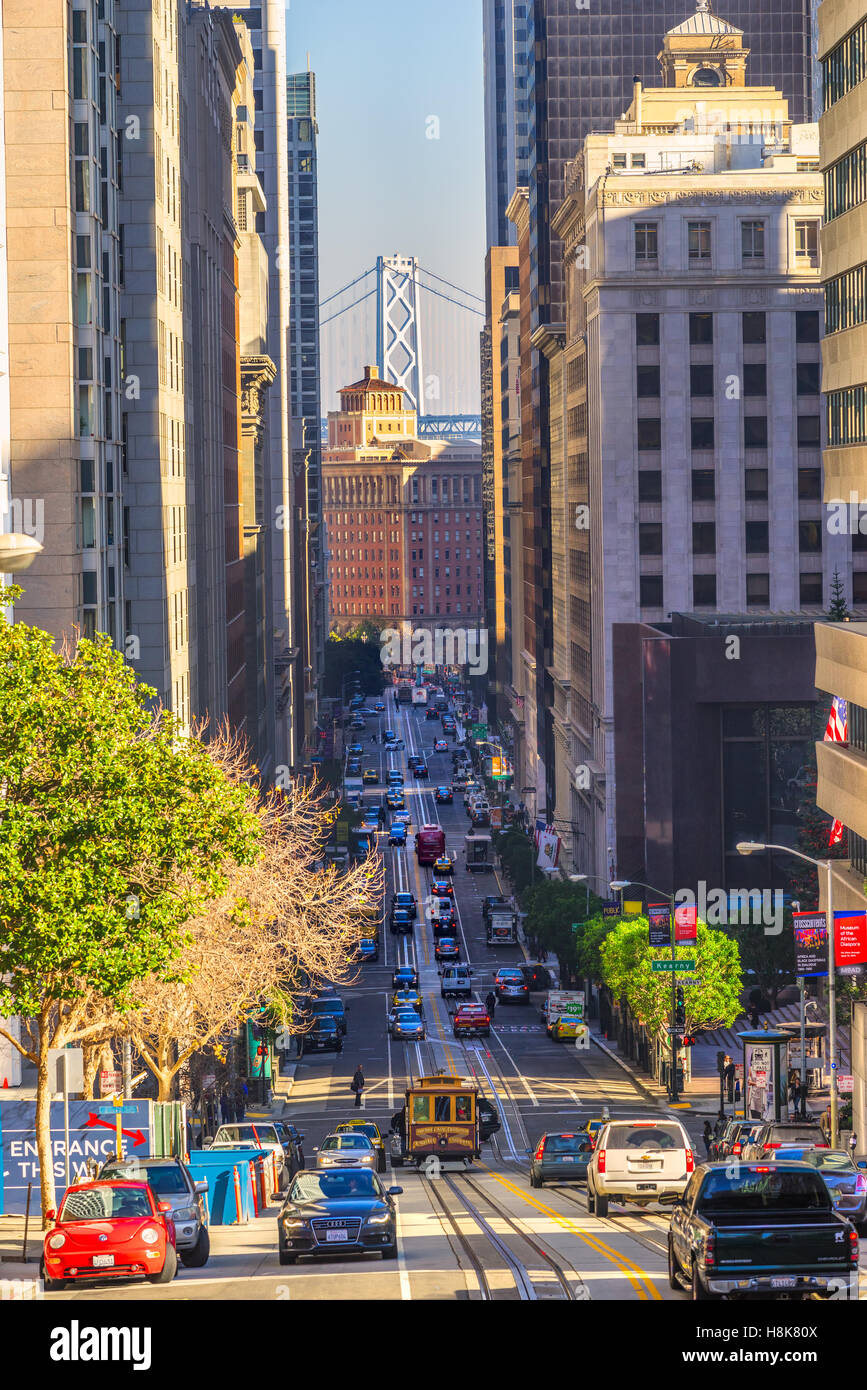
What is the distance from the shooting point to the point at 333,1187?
26.7 meters

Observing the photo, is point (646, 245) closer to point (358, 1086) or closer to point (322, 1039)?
point (322, 1039)

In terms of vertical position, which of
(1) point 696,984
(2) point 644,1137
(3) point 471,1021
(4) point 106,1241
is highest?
(4) point 106,1241

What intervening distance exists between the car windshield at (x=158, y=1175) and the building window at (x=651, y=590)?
79226 millimetres

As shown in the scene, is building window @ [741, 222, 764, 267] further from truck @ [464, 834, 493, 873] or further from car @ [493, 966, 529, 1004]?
truck @ [464, 834, 493, 873]

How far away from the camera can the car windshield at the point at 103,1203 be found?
24078 millimetres

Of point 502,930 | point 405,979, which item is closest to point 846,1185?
point 405,979

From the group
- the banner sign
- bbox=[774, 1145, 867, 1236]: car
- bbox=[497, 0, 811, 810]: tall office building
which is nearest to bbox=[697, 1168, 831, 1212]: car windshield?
bbox=[774, 1145, 867, 1236]: car

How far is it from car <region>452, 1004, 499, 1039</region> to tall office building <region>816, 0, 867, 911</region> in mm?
31843

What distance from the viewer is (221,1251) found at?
29.1 meters

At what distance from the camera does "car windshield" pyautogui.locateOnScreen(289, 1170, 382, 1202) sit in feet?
86.9

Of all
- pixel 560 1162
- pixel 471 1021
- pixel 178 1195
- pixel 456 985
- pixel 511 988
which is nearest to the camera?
pixel 178 1195

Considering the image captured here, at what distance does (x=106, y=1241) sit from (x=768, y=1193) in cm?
822
